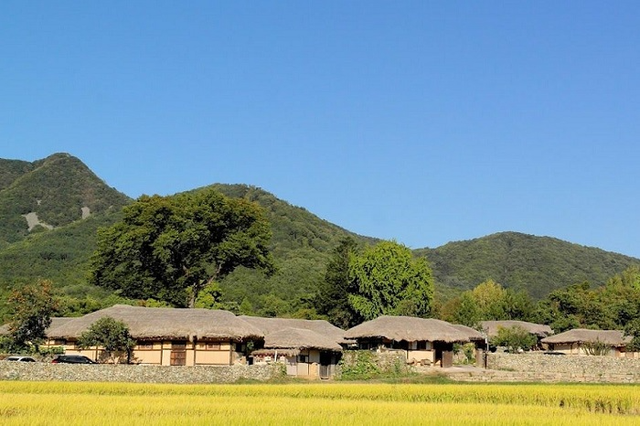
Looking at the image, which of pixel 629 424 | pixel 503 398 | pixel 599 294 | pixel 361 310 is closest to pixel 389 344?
pixel 361 310

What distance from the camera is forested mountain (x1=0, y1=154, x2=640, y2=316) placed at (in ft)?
248

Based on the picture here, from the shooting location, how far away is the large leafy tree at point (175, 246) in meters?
56.9

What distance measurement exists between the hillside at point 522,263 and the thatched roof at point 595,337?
51.6 metres

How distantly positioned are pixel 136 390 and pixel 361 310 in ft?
132

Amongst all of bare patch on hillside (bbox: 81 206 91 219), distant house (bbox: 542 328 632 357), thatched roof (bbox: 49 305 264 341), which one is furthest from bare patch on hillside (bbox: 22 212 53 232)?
distant house (bbox: 542 328 632 357)

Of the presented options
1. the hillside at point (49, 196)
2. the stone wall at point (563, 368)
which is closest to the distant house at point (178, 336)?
the stone wall at point (563, 368)

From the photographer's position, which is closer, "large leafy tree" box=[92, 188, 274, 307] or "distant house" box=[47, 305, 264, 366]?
"distant house" box=[47, 305, 264, 366]

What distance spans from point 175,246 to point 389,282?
17.8m

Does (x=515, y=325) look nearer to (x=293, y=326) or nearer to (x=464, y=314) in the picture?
(x=464, y=314)

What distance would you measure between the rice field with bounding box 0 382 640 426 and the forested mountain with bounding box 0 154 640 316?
1187 inches

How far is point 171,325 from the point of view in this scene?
4116 cm

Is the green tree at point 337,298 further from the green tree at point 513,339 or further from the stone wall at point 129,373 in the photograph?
the stone wall at point 129,373

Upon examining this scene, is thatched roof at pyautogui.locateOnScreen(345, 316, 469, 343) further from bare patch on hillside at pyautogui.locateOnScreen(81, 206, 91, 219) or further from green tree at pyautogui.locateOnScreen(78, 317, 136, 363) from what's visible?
bare patch on hillside at pyautogui.locateOnScreen(81, 206, 91, 219)

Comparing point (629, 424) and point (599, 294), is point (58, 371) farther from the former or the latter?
point (599, 294)
